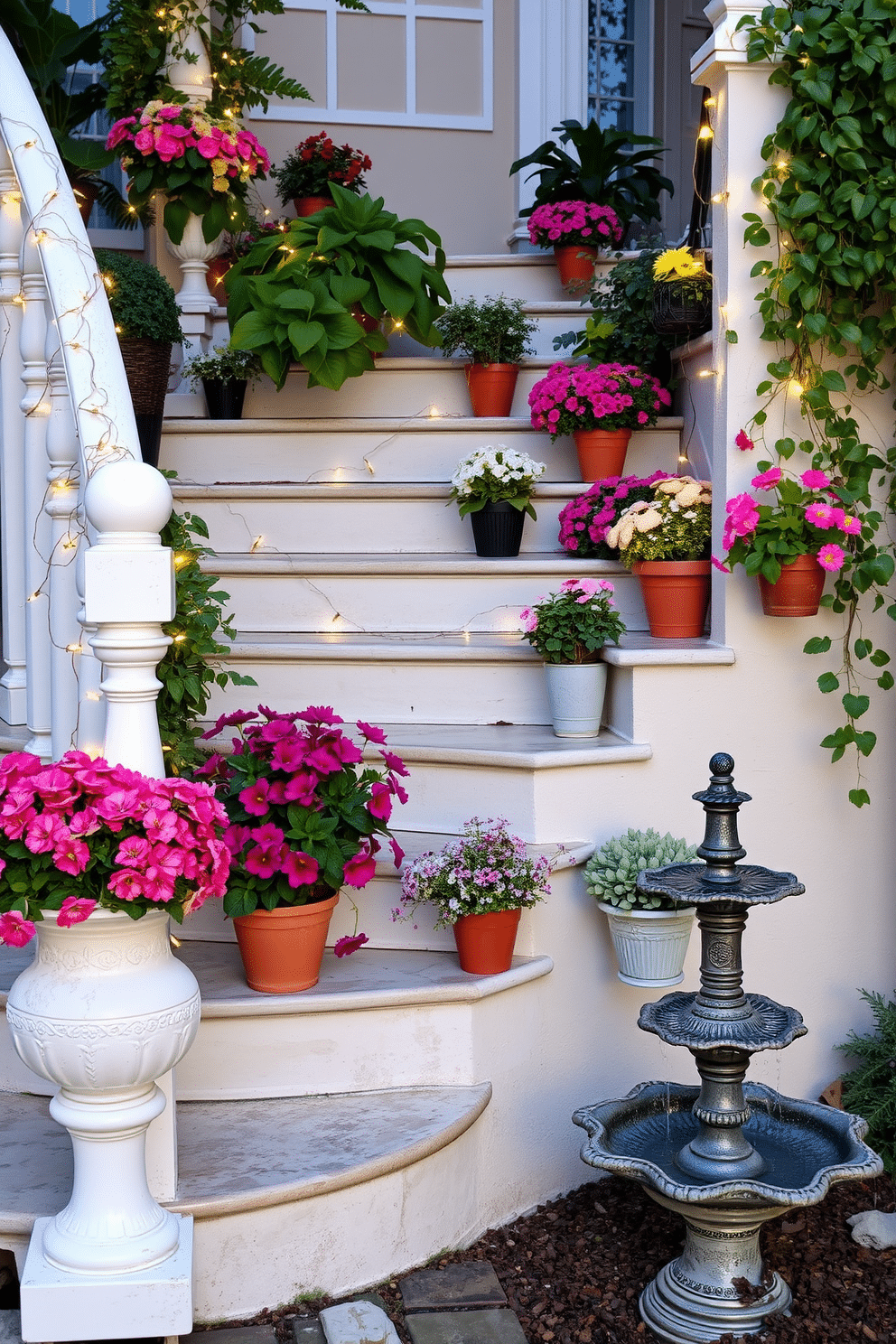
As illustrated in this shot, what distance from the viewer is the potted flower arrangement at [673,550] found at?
279 centimetres

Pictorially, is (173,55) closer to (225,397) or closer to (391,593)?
(225,397)

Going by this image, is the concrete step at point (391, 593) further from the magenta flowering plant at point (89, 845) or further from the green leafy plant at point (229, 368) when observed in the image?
the magenta flowering plant at point (89, 845)

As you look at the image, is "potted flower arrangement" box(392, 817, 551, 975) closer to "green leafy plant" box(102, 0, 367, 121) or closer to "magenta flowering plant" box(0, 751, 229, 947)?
"magenta flowering plant" box(0, 751, 229, 947)

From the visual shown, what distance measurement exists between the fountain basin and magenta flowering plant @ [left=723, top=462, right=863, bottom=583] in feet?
3.29

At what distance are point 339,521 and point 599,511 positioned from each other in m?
0.73

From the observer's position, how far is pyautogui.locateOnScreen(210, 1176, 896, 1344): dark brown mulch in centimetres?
207

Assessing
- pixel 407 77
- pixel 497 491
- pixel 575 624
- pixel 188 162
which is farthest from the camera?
pixel 407 77

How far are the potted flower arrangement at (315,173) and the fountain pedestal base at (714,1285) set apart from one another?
3.66 metres

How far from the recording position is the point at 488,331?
11.9 feet

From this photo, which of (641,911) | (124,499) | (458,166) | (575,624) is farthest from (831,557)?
(458,166)

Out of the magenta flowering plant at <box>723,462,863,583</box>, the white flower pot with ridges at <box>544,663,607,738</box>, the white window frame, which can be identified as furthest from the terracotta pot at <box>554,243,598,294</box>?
the white flower pot with ridges at <box>544,663,607,738</box>

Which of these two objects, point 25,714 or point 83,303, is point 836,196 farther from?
point 25,714

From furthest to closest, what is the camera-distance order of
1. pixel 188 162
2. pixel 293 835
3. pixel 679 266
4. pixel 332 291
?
pixel 188 162, pixel 332 291, pixel 679 266, pixel 293 835

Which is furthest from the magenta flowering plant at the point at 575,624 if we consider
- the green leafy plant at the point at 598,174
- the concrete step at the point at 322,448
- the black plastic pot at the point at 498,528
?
the green leafy plant at the point at 598,174
